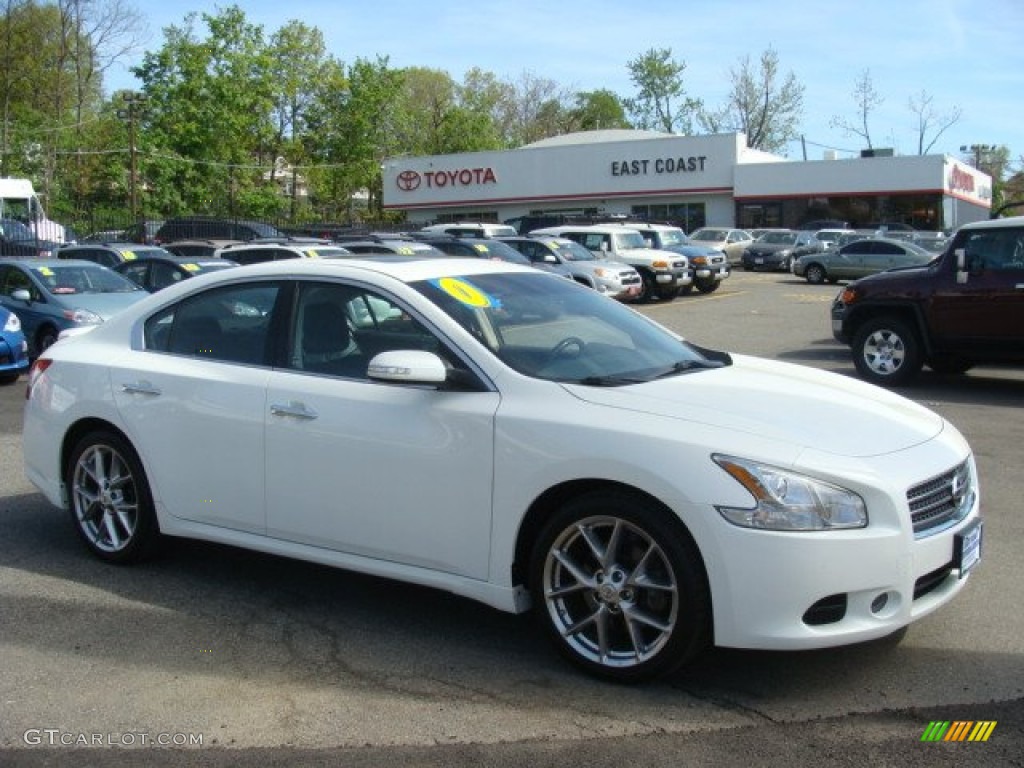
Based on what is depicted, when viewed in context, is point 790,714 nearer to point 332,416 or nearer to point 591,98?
point 332,416

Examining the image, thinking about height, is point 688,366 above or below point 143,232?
below

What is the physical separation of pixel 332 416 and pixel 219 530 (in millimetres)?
942

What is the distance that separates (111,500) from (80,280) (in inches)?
408

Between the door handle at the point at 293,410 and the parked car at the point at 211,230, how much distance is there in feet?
94.6

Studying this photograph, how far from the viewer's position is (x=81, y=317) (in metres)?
13.9

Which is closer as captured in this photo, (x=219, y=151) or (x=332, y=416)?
(x=332, y=416)

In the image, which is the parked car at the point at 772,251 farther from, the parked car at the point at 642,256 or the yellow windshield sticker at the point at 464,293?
the yellow windshield sticker at the point at 464,293

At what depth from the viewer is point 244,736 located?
3.76 meters

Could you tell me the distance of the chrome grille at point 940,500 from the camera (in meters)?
3.92

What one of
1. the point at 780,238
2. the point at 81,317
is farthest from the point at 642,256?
the point at 780,238

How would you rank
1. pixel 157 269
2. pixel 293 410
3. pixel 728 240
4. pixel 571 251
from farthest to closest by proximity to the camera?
pixel 728 240
pixel 571 251
pixel 157 269
pixel 293 410

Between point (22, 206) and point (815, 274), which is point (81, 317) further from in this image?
point (22, 206)

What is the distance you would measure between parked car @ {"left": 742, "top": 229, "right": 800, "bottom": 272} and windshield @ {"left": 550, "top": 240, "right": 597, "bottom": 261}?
15.5 m

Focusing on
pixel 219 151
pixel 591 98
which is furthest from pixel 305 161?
pixel 591 98
